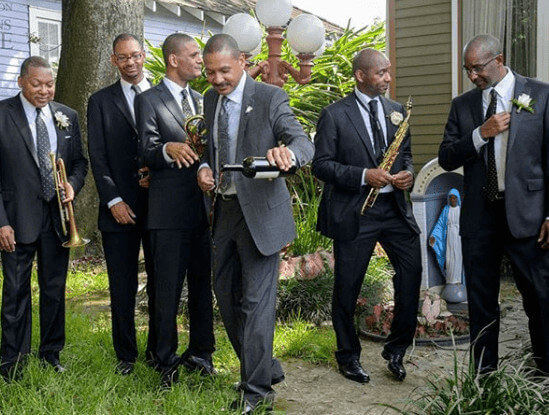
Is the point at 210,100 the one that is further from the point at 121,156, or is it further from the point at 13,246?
the point at 13,246

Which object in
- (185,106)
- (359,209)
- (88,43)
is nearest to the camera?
(185,106)

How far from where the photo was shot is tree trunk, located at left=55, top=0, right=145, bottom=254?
9078 mm

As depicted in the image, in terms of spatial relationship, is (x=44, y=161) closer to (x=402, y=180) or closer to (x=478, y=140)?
(x=402, y=180)

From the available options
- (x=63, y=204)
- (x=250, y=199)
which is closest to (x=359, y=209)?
(x=250, y=199)

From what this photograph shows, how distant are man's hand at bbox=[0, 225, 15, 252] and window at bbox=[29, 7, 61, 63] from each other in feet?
37.5

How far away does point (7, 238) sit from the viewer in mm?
4742

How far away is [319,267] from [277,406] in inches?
95.6

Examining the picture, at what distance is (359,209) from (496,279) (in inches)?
39.2

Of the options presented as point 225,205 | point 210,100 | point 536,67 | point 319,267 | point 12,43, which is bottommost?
point 319,267

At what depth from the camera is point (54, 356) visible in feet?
16.9

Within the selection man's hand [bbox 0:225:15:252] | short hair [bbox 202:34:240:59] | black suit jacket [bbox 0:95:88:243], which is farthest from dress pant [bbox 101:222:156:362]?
short hair [bbox 202:34:240:59]

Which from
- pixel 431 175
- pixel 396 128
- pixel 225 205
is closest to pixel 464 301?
pixel 431 175

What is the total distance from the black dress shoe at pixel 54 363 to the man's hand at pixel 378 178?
2.41 m

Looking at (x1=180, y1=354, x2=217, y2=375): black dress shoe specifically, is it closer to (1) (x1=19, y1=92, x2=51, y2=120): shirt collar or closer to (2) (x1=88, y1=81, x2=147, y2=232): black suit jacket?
(2) (x1=88, y1=81, x2=147, y2=232): black suit jacket
